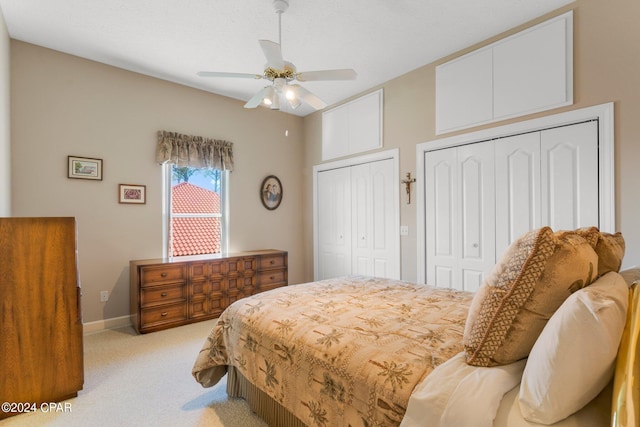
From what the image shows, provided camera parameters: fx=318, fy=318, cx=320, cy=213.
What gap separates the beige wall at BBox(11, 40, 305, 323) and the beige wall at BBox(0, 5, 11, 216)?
0.16 m

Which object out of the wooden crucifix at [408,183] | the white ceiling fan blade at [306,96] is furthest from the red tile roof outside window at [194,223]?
the wooden crucifix at [408,183]

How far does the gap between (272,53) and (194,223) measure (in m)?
2.74

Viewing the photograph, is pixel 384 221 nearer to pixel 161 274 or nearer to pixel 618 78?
pixel 618 78

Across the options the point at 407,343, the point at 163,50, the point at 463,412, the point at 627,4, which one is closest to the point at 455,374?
the point at 463,412

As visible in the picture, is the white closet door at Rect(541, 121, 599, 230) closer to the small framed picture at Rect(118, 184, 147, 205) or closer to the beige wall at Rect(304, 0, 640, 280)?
the beige wall at Rect(304, 0, 640, 280)

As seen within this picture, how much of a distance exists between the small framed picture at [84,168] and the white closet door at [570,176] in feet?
14.8

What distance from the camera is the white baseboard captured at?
3.44 m

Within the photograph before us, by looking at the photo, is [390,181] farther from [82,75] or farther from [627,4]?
[82,75]

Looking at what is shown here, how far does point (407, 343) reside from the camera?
55.3 inches

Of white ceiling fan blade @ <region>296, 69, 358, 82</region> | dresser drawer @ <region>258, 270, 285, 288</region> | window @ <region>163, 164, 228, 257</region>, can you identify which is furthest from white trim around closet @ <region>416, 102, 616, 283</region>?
window @ <region>163, 164, 228, 257</region>

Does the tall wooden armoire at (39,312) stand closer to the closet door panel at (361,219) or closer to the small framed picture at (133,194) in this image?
the small framed picture at (133,194)

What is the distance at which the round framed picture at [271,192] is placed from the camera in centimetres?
490

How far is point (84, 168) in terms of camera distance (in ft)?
11.3

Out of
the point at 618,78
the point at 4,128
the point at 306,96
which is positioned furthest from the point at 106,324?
the point at 618,78
